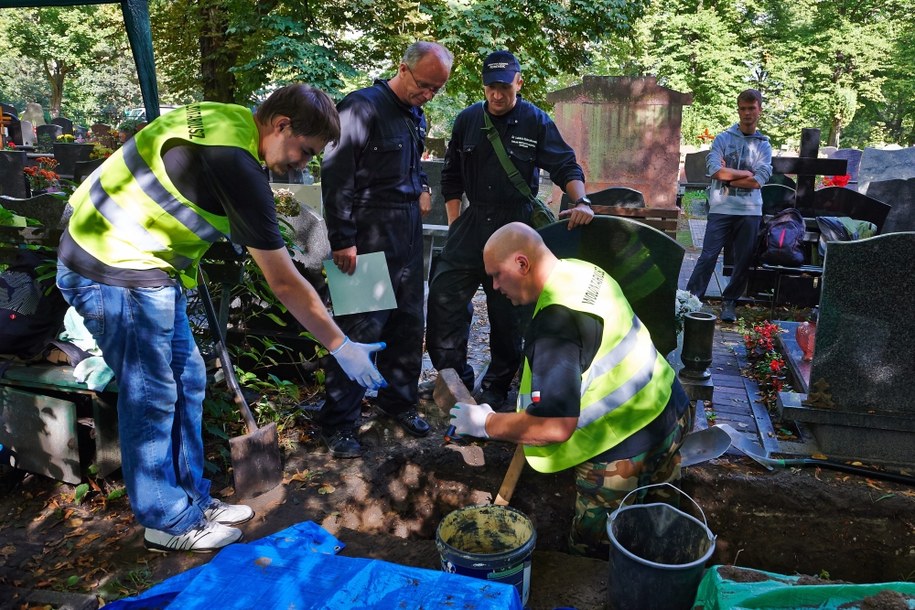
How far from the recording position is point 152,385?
2596 mm

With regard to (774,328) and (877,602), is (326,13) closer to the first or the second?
(774,328)

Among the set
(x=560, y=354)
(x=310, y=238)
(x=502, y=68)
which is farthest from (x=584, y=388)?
(x=310, y=238)

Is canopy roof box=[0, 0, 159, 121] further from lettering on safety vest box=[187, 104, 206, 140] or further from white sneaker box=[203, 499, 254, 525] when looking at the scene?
white sneaker box=[203, 499, 254, 525]

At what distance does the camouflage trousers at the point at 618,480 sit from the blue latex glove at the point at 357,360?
3.02 ft

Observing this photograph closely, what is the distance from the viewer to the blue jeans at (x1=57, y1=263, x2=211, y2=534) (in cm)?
250

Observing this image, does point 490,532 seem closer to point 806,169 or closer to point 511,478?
point 511,478

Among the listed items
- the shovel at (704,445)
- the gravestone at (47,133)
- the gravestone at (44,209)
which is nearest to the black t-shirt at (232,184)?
the shovel at (704,445)

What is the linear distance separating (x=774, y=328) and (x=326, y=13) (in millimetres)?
7223

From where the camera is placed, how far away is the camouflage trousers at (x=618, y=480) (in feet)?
8.79

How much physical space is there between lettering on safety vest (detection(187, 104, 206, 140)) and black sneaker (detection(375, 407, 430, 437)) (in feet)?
6.60

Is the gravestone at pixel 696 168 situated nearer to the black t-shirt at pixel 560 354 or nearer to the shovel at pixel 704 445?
the shovel at pixel 704 445

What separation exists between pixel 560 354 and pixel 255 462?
165 centimetres

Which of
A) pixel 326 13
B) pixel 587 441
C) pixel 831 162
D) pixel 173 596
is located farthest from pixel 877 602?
pixel 326 13

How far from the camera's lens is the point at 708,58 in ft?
82.5
